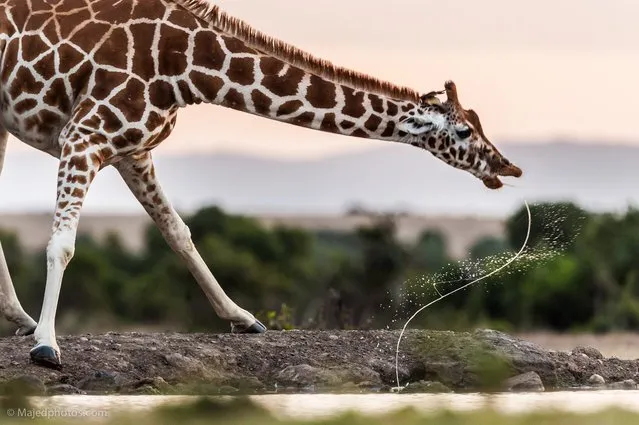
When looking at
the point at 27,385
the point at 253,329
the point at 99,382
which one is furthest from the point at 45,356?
the point at 253,329

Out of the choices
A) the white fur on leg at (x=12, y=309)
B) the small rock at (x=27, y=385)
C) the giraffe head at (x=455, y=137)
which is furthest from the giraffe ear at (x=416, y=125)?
the white fur on leg at (x=12, y=309)

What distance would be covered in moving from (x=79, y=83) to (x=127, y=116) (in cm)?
60

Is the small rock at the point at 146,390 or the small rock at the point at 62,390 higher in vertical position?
the small rock at the point at 146,390

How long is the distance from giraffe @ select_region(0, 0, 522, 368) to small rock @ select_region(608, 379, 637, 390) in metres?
2.43

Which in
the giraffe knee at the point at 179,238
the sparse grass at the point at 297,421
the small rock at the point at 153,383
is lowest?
the small rock at the point at 153,383

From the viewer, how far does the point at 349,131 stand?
51.2ft

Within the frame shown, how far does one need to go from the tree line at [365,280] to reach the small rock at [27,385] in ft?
13.2

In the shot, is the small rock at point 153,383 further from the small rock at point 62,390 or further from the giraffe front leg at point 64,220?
the giraffe front leg at point 64,220

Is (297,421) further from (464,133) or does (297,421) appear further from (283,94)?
(283,94)

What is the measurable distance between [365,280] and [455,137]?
1335 cm

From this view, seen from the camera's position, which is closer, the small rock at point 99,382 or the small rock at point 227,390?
the small rock at point 227,390

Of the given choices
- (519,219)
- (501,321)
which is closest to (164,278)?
(501,321)

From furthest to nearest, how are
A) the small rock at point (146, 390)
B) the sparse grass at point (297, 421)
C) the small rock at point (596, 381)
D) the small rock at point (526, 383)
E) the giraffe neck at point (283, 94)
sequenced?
the small rock at point (596, 381)
the small rock at point (526, 383)
the giraffe neck at point (283, 94)
the small rock at point (146, 390)
the sparse grass at point (297, 421)

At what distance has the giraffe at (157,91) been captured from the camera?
15.3 m
